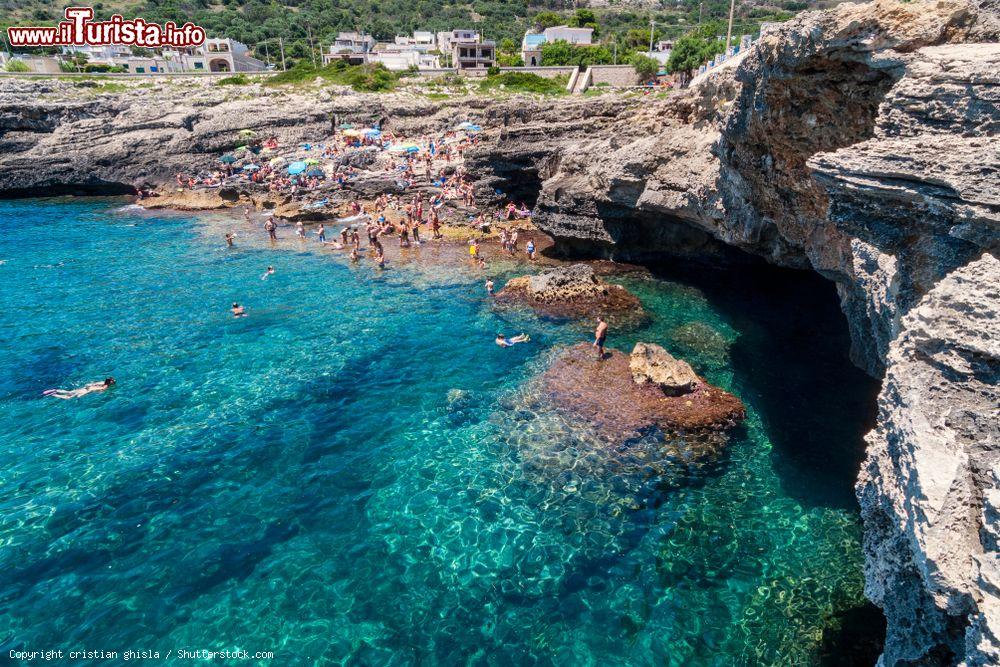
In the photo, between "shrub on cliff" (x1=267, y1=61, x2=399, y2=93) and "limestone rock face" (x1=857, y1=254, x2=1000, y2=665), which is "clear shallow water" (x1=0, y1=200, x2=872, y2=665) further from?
"shrub on cliff" (x1=267, y1=61, x2=399, y2=93)

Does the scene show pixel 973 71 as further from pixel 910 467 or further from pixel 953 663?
pixel 953 663

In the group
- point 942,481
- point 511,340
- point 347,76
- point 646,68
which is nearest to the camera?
point 942,481

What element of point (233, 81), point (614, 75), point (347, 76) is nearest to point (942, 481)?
point (614, 75)

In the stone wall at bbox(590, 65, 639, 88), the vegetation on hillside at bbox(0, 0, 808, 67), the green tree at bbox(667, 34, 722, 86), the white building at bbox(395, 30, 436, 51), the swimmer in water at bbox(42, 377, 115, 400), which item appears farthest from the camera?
the vegetation on hillside at bbox(0, 0, 808, 67)

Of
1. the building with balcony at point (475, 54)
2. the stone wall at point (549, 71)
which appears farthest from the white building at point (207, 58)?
the stone wall at point (549, 71)

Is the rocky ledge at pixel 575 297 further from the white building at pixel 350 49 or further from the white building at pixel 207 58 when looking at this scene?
the white building at pixel 207 58

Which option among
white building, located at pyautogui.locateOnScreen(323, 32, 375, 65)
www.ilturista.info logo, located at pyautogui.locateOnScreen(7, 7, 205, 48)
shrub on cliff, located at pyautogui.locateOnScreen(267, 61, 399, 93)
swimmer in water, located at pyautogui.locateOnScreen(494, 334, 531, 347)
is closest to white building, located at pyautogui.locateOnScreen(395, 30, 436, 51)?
white building, located at pyautogui.locateOnScreen(323, 32, 375, 65)

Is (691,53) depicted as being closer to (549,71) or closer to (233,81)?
(549,71)
